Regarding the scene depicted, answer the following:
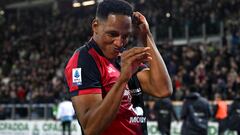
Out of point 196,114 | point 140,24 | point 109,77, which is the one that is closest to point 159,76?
point 140,24

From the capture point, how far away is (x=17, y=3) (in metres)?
37.1

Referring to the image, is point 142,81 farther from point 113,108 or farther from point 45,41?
point 45,41

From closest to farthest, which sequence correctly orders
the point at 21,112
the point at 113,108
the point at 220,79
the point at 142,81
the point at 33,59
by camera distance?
the point at 113,108
the point at 142,81
the point at 220,79
the point at 21,112
the point at 33,59

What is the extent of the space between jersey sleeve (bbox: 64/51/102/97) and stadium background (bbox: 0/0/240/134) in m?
12.6

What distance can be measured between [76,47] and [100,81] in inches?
1015

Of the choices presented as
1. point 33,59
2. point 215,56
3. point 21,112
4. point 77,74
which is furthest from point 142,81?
point 33,59

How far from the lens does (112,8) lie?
11.1 ft

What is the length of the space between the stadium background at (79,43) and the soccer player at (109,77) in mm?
12470

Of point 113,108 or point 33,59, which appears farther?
point 33,59

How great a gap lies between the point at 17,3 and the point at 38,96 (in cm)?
1427

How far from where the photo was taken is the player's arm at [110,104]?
3.11 metres

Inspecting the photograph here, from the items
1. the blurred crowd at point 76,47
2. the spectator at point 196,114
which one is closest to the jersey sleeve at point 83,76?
the spectator at point 196,114

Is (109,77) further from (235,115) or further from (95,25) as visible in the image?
(235,115)

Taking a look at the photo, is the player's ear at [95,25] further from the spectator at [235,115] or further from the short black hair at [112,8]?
the spectator at [235,115]
